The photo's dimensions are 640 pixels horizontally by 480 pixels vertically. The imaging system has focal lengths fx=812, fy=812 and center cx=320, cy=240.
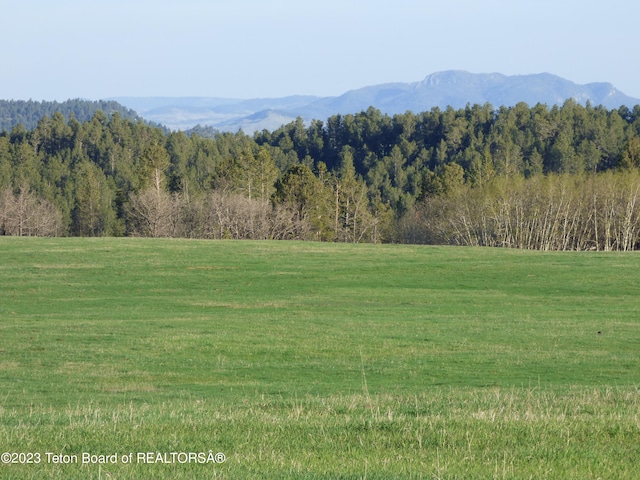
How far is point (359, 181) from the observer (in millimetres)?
102000

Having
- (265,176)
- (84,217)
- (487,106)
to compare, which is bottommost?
(84,217)

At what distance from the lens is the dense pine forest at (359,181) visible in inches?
2972

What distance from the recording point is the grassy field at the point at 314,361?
283 inches

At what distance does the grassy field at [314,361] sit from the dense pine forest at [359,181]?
27065 mm

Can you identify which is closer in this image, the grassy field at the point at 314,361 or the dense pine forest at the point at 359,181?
the grassy field at the point at 314,361

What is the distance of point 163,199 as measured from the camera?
82750 mm

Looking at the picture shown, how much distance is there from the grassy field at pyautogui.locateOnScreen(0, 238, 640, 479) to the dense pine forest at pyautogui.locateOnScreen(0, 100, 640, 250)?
2707 centimetres

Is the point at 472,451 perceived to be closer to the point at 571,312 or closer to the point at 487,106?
the point at 571,312

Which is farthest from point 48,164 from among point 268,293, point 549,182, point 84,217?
point 268,293

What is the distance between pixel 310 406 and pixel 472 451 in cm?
337

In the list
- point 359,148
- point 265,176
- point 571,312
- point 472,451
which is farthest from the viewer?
point 359,148

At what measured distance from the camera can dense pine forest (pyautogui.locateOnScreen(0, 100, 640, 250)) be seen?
75.5 metres

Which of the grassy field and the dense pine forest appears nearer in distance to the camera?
the grassy field

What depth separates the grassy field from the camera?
283 inches
